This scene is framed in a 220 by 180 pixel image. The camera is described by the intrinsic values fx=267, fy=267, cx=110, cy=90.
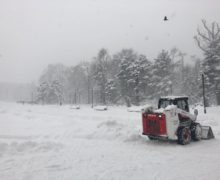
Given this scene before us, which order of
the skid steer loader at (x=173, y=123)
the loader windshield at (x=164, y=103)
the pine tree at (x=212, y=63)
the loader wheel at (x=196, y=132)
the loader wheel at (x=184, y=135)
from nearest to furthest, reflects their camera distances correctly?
the skid steer loader at (x=173, y=123), the loader wheel at (x=184, y=135), the loader wheel at (x=196, y=132), the loader windshield at (x=164, y=103), the pine tree at (x=212, y=63)

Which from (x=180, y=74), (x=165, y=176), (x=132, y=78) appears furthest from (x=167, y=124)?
(x=180, y=74)

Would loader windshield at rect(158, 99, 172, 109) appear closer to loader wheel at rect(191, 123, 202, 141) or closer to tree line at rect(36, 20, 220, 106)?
loader wheel at rect(191, 123, 202, 141)

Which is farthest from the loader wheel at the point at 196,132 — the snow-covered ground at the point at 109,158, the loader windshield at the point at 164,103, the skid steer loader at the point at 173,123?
the loader windshield at the point at 164,103

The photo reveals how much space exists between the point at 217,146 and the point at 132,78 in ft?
151

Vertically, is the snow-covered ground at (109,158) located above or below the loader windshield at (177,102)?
below

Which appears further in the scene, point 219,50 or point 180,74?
point 180,74

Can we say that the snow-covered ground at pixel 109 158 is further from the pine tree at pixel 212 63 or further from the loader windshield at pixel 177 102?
the pine tree at pixel 212 63

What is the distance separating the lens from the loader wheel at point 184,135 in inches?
502

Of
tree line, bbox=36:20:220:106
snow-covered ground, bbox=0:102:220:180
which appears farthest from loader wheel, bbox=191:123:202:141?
tree line, bbox=36:20:220:106

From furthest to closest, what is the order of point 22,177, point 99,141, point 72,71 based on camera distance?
1. point 72,71
2. point 99,141
3. point 22,177

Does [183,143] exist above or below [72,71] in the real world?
below

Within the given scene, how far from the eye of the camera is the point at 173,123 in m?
12.7

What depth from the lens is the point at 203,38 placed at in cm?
4803

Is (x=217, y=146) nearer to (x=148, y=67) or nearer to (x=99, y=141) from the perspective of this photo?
(x=99, y=141)
